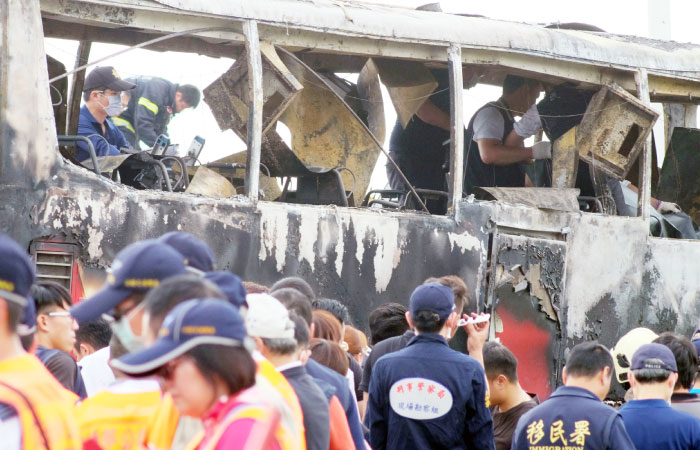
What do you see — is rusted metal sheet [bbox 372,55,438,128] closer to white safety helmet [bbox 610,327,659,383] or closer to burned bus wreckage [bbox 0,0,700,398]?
burned bus wreckage [bbox 0,0,700,398]

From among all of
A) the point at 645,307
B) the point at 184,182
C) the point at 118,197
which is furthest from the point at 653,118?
the point at 118,197

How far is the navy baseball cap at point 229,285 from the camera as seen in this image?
117 inches

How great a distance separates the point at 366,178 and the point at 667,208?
318cm

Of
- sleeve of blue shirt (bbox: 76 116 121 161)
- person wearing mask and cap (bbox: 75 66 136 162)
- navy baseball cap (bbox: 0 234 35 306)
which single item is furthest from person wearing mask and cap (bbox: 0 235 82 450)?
person wearing mask and cap (bbox: 75 66 136 162)

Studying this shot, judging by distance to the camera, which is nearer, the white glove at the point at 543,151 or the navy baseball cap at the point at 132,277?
the navy baseball cap at the point at 132,277

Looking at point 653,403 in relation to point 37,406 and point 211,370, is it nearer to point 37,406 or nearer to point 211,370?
point 211,370

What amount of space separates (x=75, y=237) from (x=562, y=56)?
4.45 meters

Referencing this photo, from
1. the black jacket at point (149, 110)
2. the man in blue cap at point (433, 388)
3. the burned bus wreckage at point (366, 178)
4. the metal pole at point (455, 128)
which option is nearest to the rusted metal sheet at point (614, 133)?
the burned bus wreckage at point (366, 178)

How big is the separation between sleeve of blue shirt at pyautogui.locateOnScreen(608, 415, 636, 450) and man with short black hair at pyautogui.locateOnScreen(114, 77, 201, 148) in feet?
22.4

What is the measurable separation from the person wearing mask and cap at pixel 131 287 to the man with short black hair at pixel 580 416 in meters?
2.31

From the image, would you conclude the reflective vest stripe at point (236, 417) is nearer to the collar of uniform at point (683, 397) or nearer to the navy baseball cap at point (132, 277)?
the navy baseball cap at point (132, 277)

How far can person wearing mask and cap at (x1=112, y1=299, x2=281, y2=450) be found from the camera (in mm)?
2441

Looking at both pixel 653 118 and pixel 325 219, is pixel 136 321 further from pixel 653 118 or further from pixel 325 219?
pixel 653 118

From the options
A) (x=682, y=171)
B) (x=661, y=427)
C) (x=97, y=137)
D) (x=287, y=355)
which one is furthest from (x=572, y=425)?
(x=682, y=171)
